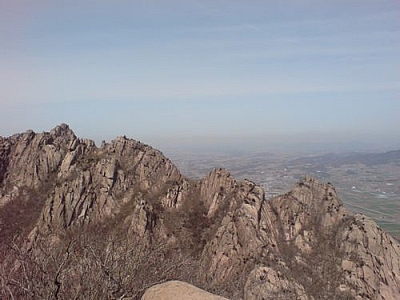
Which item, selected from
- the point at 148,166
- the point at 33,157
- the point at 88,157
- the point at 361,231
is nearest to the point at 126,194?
the point at 148,166

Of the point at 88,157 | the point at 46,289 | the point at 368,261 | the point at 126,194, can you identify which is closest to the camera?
the point at 46,289

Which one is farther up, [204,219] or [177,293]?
[177,293]

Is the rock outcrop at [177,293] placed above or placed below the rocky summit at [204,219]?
above

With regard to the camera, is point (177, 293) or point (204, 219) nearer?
point (177, 293)

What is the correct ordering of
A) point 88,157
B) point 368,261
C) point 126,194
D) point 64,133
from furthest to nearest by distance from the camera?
point 64,133 < point 88,157 < point 126,194 < point 368,261

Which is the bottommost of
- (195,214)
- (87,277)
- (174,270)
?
(195,214)

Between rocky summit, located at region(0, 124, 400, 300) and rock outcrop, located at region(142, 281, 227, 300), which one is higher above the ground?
rock outcrop, located at region(142, 281, 227, 300)

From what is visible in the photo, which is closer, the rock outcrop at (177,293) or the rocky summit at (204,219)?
the rock outcrop at (177,293)

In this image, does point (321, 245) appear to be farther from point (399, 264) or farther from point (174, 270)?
point (174, 270)
